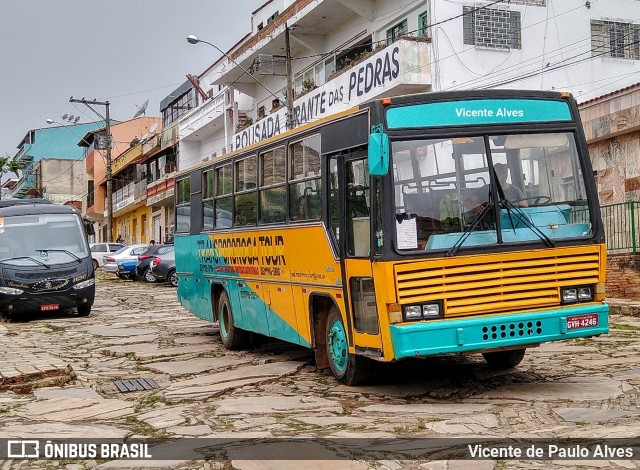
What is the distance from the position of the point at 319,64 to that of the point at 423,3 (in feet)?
25.3

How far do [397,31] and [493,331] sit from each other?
19.3 m

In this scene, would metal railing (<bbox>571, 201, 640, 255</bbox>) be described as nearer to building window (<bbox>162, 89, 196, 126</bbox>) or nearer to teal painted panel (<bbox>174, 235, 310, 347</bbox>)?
teal painted panel (<bbox>174, 235, 310, 347</bbox>)

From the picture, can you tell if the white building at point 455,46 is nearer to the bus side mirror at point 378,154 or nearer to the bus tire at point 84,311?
the bus tire at point 84,311

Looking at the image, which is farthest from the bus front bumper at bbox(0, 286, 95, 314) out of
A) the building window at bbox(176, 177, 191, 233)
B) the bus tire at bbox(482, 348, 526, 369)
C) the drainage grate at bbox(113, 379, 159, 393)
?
the bus tire at bbox(482, 348, 526, 369)

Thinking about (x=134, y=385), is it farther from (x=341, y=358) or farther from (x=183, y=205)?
(x=183, y=205)

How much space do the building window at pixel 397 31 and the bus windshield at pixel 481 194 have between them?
17.6 metres

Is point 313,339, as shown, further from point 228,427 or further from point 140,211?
point 140,211

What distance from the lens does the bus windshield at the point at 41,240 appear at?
19.7 meters

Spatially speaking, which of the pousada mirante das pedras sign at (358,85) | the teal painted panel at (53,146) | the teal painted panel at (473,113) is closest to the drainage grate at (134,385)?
the teal painted panel at (473,113)

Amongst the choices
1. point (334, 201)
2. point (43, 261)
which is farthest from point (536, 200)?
point (43, 261)

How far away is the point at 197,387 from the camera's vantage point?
9.72m

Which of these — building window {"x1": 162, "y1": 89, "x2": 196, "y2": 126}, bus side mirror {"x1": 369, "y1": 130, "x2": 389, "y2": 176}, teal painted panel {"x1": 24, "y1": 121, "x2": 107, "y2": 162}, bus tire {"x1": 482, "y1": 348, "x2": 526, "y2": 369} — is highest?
teal painted panel {"x1": 24, "y1": 121, "x2": 107, "y2": 162}

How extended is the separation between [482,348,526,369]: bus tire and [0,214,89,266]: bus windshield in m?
12.6

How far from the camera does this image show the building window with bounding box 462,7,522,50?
23562 mm
